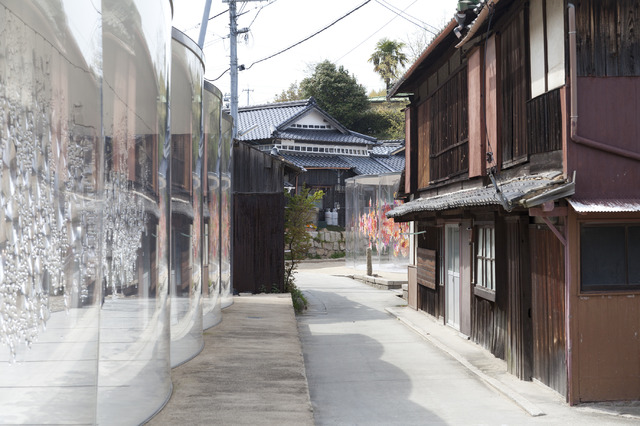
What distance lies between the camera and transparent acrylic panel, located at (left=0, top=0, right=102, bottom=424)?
358 cm

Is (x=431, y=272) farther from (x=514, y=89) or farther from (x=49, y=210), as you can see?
(x=49, y=210)

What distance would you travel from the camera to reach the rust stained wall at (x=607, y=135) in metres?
8.41

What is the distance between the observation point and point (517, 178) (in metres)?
10.1

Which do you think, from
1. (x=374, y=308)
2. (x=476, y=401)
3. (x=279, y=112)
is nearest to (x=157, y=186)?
(x=476, y=401)

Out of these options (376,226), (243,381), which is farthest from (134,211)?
(376,226)

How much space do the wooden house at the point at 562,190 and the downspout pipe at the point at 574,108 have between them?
0.01m

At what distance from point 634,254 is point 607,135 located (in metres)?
1.53

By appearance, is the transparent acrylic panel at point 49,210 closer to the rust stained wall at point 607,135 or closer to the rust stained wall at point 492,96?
the rust stained wall at point 607,135

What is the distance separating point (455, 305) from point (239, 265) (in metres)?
6.45

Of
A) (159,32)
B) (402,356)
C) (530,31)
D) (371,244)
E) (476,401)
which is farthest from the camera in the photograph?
(371,244)

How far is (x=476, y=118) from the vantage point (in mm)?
12117

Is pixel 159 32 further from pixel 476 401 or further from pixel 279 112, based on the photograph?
pixel 279 112

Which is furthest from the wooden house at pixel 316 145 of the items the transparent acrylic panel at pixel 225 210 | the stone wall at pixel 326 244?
the transparent acrylic panel at pixel 225 210

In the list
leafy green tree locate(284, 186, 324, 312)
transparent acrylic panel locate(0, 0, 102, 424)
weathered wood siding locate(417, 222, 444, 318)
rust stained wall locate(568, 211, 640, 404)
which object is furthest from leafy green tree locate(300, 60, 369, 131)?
transparent acrylic panel locate(0, 0, 102, 424)
